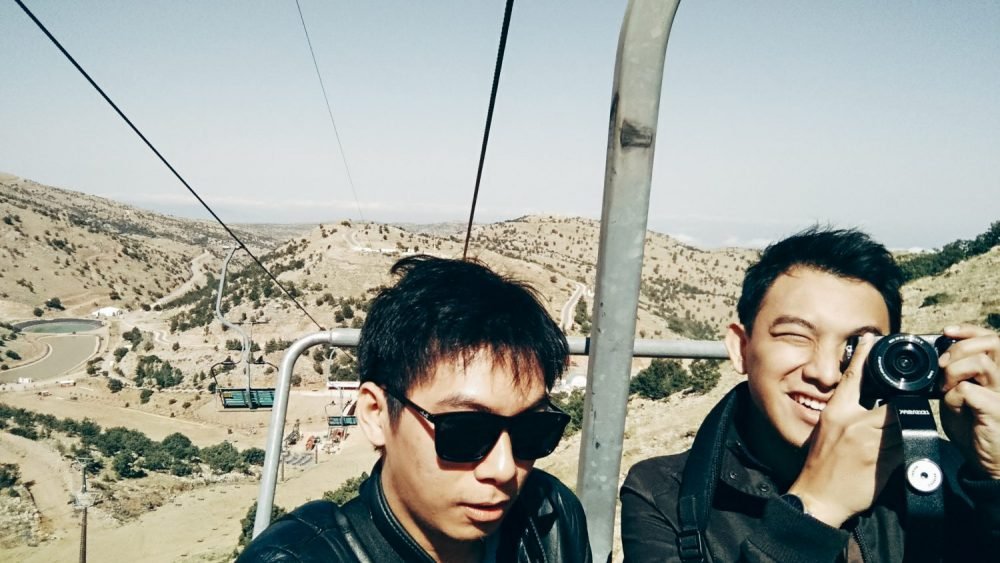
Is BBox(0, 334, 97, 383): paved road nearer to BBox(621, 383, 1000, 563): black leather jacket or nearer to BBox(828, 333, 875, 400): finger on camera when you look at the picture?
BBox(621, 383, 1000, 563): black leather jacket

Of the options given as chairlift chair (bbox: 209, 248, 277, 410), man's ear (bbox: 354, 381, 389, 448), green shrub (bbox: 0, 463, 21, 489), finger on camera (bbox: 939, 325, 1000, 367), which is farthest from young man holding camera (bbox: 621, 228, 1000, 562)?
green shrub (bbox: 0, 463, 21, 489)

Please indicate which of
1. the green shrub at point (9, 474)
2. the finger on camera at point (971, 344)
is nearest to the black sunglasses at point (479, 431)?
the finger on camera at point (971, 344)

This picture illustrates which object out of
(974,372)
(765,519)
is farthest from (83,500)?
(974,372)

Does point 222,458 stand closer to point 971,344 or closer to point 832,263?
point 832,263

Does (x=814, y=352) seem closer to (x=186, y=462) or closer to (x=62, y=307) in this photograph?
(x=186, y=462)

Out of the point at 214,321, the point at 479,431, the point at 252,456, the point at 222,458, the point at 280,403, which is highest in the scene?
the point at 479,431

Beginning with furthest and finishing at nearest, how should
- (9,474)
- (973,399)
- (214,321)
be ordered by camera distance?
(214,321)
(9,474)
(973,399)

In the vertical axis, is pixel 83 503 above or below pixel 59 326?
below
